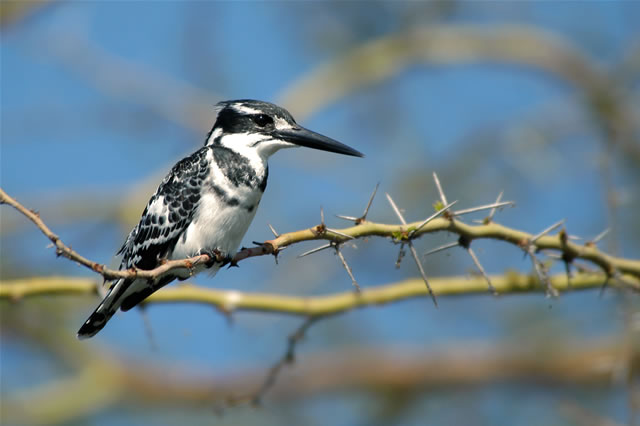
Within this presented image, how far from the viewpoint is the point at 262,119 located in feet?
15.0

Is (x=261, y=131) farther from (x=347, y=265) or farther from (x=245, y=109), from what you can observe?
(x=347, y=265)

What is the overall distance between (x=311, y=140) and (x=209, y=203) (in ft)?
2.35

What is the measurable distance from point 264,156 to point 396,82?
5246mm

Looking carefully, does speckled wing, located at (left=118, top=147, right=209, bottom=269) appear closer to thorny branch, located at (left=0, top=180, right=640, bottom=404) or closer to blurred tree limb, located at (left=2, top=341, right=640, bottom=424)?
thorny branch, located at (left=0, top=180, right=640, bottom=404)

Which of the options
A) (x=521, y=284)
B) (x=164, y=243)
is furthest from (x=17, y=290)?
(x=521, y=284)

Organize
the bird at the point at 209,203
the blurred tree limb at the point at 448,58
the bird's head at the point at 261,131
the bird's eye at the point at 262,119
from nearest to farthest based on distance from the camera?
the bird at the point at 209,203 < the bird's head at the point at 261,131 < the bird's eye at the point at 262,119 < the blurred tree limb at the point at 448,58

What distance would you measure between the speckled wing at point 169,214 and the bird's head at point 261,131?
0.85ft

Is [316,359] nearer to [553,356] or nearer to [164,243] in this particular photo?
[553,356]

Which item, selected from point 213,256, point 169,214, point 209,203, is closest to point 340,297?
point 213,256

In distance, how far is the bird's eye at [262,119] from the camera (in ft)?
15.0

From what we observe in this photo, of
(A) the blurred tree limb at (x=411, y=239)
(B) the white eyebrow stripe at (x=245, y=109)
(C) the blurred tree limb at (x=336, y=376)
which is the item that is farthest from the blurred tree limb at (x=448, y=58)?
(A) the blurred tree limb at (x=411, y=239)

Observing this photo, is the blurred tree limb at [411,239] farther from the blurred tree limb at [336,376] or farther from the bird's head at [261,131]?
the blurred tree limb at [336,376]

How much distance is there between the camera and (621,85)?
27.5 feet

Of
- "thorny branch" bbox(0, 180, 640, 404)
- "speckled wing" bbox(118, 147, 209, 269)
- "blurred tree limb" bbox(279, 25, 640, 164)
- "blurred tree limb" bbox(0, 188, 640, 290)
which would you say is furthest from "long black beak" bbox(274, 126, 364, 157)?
"blurred tree limb" bbox(279, 25, 640, 164)
